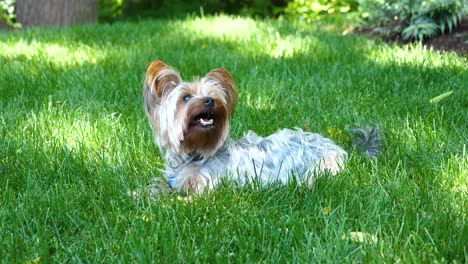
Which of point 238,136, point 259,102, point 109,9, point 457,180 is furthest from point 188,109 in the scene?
point 109,9

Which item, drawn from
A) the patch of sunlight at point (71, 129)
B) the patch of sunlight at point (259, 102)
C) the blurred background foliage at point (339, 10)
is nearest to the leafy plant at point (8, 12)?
the blurred background foliage at point (339, 10)

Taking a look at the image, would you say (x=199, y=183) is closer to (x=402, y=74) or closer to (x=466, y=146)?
(x=466, y=146)

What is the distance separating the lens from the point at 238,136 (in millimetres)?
5055

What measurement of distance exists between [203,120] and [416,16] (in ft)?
18.2

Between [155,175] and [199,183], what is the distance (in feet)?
1.29

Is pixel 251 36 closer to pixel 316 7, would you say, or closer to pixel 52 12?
pixel 52 12

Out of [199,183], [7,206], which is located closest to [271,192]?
[199,183]

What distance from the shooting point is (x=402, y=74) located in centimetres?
651

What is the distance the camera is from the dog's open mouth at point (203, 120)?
3957 mm

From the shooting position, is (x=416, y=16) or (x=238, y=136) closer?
(x=238, y=136)

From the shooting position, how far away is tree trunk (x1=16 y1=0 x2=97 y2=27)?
11.9 m

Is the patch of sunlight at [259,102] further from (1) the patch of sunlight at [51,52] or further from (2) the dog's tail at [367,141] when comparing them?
(1) the patch of sunlight at [51,52]

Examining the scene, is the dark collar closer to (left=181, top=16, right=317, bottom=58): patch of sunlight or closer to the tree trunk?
(left=181, top=16, right=317, bottom=58): patch of sunlight

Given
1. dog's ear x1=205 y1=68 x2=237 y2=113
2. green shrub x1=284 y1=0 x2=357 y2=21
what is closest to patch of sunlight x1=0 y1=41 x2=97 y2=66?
dog's ear x1=205 y1=68 x2=237 y2=113
